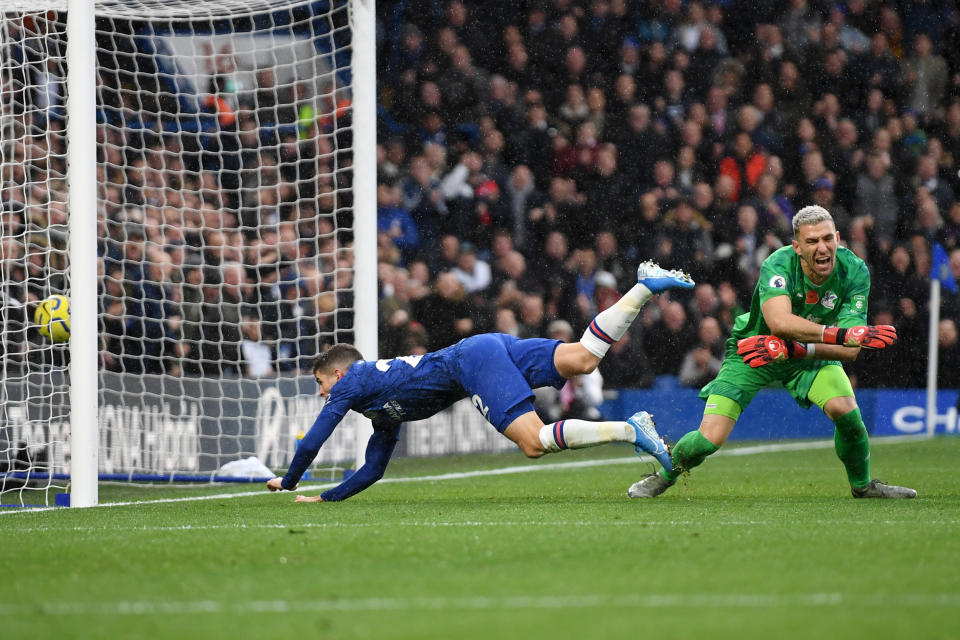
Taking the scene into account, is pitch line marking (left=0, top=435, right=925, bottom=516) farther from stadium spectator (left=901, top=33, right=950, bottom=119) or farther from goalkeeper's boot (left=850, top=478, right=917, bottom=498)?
stadium spectator (left=901, top=33, right=950, bottom=119)

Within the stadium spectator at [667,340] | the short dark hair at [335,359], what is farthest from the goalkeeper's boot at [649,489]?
the stadium spectator at [667,340]

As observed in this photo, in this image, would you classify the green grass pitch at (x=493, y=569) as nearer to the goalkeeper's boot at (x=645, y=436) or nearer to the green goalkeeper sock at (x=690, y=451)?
the green goalkeeper sock at (x=690, y=451)

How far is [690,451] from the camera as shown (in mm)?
6895

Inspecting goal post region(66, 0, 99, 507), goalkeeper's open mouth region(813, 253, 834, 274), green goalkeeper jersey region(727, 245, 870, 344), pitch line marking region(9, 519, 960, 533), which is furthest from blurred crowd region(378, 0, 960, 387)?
pitch line marking region(9, 519, 960, 533)

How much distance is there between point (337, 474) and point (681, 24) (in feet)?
25.2

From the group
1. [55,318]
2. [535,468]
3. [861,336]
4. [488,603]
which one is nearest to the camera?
[488,603]

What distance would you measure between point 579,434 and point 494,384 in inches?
20.2

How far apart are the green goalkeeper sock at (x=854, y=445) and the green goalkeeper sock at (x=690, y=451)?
2.17ft

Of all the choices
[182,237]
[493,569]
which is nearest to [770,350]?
[493,569]

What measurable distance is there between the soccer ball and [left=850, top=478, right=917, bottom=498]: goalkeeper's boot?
466 centimetres

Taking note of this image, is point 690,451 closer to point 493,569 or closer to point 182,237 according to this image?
point 493,569

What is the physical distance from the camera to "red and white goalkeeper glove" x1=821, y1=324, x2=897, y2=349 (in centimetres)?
630

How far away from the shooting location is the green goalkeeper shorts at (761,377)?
690cm

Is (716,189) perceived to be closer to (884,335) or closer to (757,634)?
(884,335)
